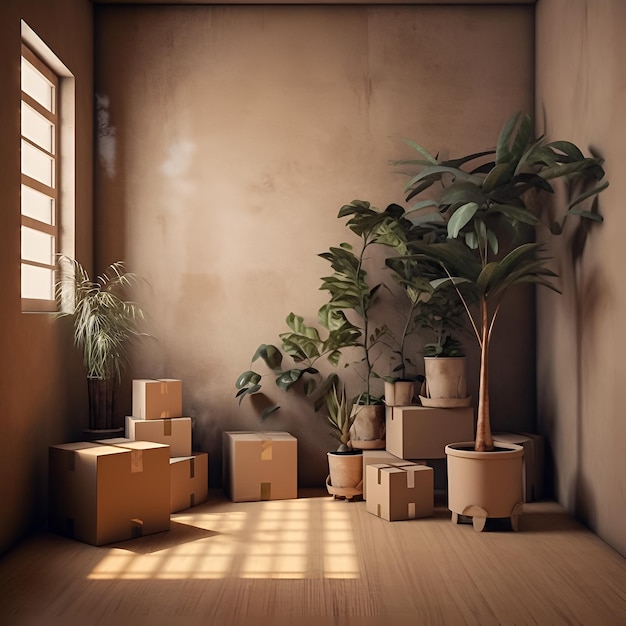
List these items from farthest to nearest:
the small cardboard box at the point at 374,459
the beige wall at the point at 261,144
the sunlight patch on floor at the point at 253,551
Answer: the beige wall at the point at 261,144 < the small cardboard box at the point at 374,459 < the sunlight patch on floor at the point at 253,551

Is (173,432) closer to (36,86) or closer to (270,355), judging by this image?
(270,355)

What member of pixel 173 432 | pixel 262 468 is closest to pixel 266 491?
pixel 262 468

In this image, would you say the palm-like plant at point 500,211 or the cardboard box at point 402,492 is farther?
the cardboard box at point 402,492

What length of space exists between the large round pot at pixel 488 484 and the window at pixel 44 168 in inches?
89.9

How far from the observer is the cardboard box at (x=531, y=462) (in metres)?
4.27

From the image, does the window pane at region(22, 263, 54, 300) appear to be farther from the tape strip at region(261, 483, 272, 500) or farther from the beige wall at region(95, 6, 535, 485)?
the tape strip at region(261, 483, 272, 500)

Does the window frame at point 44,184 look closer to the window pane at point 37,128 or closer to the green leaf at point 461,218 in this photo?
the window pane at point 37,128

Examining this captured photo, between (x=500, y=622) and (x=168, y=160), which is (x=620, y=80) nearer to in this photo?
(x=500, y=622)

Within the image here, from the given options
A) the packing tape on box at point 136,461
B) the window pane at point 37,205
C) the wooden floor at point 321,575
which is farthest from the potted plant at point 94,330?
the wooden floor at point 321,575

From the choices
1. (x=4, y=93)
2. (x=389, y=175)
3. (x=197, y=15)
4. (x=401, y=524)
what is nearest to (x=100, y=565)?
(x=401, y=524)

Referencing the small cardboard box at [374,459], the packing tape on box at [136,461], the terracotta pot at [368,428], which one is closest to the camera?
the packing tape on box at [136,461]

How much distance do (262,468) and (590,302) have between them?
1.98 metres

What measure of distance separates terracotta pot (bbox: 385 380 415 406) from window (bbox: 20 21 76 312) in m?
1.91

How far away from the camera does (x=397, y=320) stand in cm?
479
